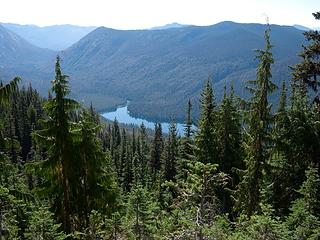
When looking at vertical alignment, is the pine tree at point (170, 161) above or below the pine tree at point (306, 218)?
below

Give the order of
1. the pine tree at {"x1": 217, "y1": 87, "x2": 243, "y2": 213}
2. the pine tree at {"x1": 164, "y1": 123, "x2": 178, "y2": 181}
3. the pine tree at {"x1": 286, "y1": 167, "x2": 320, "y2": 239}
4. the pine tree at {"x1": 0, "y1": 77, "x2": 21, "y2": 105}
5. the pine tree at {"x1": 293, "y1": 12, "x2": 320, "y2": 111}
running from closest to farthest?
the pine tree at {"x1": 0, "y1": 77, "x2": 21, "y2": 105} < the pine tree at {"x1": 286, "y1": 167, "x2": 320, "y2": 239} < the pine tree at {"x1": 293, "y1": 12, "x2": 320, "y2": 111} < the pine tree at {"x1": 217, "y1": 87, "x2": 243, "y2": 213} < the pine tree at {"x1": 164, "y1": 123, "x2": 178, "y2": 181}

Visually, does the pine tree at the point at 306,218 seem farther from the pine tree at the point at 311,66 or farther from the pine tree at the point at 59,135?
the pine tree at the point at 59,135

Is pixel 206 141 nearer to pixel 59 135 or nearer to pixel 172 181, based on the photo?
pixel 59 135

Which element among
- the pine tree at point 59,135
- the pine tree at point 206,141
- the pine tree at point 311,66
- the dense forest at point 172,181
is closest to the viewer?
the dense forest at point 172,181

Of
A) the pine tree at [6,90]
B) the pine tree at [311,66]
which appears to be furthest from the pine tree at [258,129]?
the pine tree at [6,90]

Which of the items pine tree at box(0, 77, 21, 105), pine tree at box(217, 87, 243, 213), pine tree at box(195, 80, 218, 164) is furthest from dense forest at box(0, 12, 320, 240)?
pine tree at box(195, 80, 218, 164)

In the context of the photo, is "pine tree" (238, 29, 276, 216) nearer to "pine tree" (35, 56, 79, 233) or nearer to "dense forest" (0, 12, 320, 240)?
"dense forest" (0, 12, 320, 240)

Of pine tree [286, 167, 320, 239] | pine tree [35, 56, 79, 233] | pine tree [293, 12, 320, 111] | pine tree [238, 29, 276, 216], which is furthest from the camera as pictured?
pine tree [293, 12, 320, 111]

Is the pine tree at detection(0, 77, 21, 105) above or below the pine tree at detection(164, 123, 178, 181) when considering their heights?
above

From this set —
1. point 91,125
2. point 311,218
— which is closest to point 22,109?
point 91,125

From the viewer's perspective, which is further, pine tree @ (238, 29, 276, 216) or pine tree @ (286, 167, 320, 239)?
pine tree @ (238, 29, 276, 216)

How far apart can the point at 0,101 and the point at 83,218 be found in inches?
439

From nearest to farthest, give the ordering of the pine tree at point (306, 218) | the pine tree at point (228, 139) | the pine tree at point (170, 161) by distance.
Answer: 1. the pine tree at point (306, 218)
2. the pine tree at point (228, 139)
3. the pine tree at point (170, 161)

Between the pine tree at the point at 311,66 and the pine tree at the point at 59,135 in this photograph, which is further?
the pine tree at the point at 311,66
